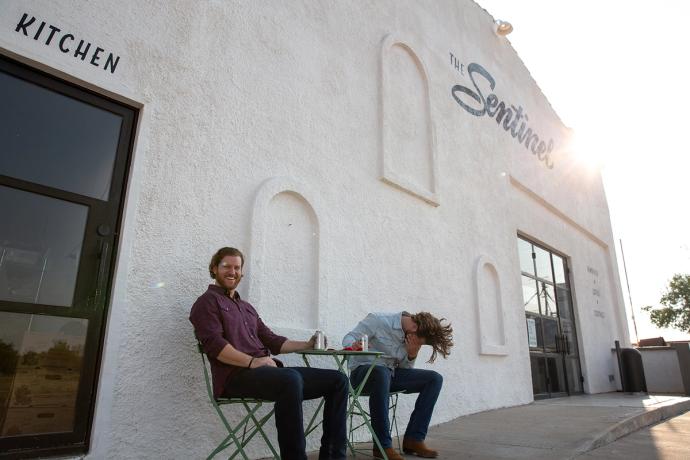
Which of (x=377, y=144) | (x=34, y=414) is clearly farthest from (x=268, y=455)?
(x=377, y=144)

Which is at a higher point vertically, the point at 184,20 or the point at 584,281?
the point at 184,20

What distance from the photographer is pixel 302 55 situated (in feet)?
16.7

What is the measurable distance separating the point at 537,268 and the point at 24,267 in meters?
8.18

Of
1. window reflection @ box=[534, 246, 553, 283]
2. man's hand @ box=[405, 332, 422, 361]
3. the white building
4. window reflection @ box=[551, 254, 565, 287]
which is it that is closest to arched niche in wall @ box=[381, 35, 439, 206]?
the white building

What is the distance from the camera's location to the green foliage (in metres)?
23.1

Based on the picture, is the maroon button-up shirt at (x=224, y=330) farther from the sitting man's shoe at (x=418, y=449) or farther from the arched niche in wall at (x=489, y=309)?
the arched niche in wall at (x=489, y=309)

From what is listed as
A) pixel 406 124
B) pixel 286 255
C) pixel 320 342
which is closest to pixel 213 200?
pixel 286 255

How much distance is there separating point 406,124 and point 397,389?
11.5ft

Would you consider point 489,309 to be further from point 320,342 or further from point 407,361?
point 320,342

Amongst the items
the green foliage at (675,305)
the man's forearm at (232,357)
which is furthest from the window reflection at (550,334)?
the green foliage at (675,305)

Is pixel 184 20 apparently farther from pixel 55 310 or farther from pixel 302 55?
pixel 55 310

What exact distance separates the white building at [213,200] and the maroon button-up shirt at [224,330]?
17.4 inches

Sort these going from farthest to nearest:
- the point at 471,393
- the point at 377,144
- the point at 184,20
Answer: the point at 471,393 < the point at 377,144 < the point at 184,20

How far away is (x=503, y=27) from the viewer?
9.52m
